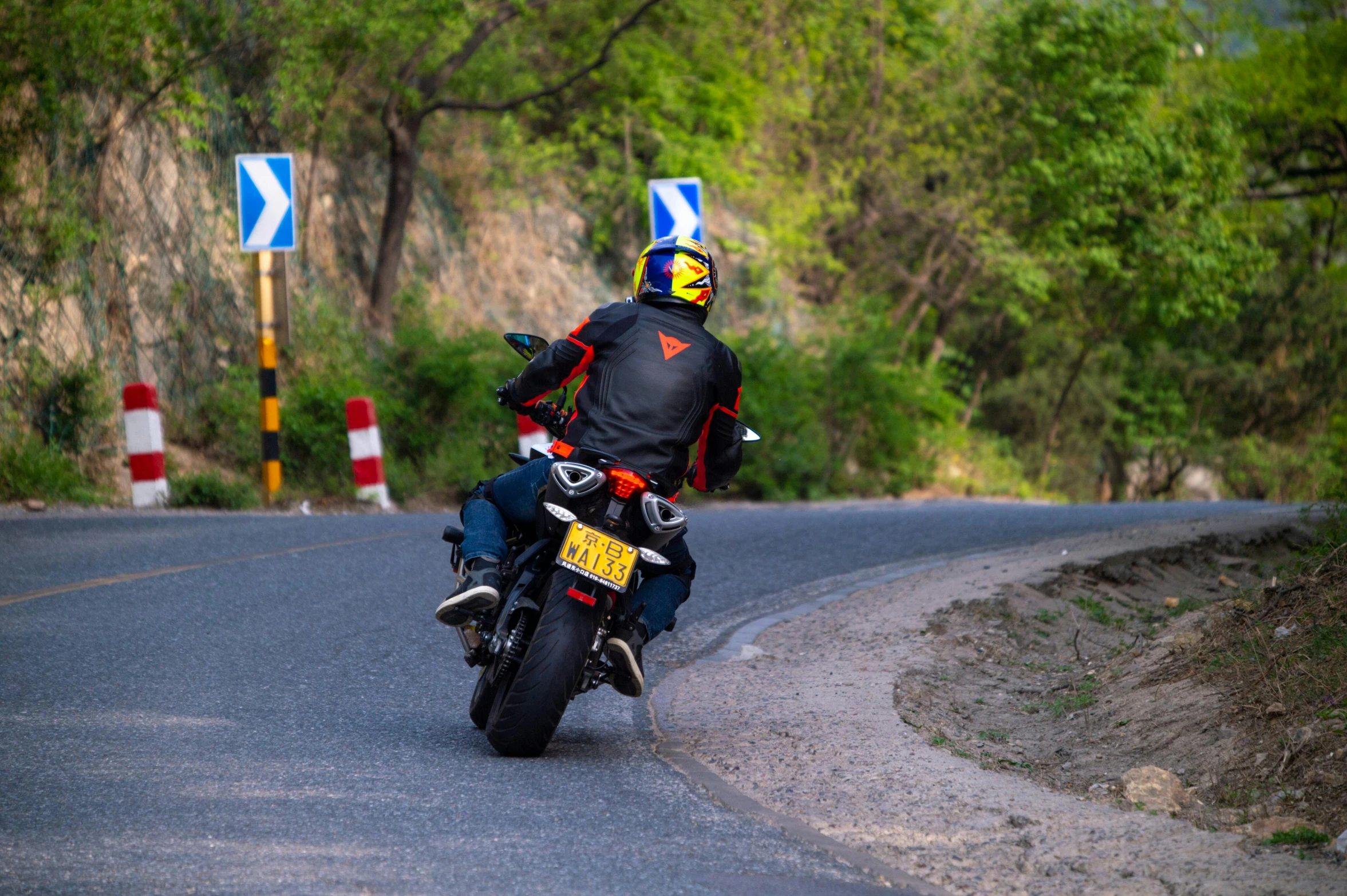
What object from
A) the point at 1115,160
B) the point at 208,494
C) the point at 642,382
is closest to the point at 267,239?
the point at 208,494

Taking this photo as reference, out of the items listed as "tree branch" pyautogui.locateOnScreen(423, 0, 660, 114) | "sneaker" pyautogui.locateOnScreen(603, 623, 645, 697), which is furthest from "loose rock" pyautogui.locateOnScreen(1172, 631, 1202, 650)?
"tree branch" pyautogui.locateOnScreen(423, 0, 660, 114)

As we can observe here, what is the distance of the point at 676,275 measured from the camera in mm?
5770

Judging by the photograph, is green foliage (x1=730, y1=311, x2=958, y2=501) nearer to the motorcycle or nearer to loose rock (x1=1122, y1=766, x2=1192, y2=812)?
the motorcycle

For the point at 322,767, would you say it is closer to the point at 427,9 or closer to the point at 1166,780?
the point at 1166,780

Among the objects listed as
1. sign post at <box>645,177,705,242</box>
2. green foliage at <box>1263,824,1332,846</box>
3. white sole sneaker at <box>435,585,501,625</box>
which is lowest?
green foliage at <box>1263,824,1332,846</box>

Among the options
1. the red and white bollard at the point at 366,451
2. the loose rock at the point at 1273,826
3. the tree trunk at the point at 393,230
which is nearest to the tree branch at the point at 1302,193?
the tree trunk at the point at 393,230

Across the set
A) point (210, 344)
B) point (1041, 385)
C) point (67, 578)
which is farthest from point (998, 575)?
point (1041, 385)

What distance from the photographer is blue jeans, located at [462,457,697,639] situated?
18.7 ft

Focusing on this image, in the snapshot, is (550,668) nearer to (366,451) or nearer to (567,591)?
(567,591)

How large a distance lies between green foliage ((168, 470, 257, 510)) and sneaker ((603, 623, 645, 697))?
29.9 ft

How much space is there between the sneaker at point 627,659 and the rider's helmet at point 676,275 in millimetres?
1304

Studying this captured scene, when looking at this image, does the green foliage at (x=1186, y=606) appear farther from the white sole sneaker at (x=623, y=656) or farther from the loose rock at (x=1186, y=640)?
the white sole sneaker at (x=623, y=656)

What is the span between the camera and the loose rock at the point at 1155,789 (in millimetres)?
4957

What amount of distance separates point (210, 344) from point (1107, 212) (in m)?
21.4
